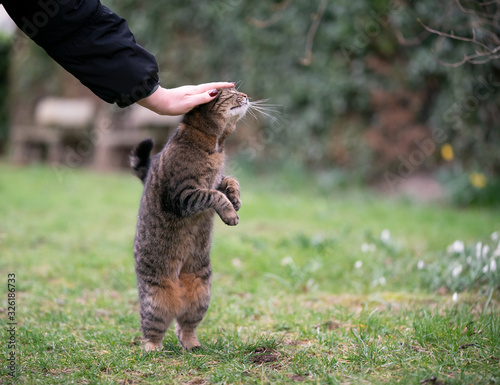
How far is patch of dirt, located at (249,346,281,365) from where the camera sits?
259cm

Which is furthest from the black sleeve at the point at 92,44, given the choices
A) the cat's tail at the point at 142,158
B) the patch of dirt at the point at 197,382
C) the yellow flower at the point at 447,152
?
the yellow flower at the point at 447,152

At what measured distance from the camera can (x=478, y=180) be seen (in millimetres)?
7281

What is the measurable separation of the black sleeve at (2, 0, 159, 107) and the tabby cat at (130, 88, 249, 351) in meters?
0.43

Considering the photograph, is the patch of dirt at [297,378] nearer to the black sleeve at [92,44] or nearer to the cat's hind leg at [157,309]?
the cat's hind leg at [157,309]

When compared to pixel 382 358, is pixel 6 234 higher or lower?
higher

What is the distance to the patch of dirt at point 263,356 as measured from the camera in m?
2.59

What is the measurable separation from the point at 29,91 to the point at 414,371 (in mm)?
12230

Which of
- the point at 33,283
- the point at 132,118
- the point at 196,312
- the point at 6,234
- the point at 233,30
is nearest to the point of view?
the point at 196,312

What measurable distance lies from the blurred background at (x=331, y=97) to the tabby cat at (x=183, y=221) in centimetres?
366

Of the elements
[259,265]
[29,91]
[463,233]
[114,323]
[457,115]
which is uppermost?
[29,91]

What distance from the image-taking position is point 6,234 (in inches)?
215

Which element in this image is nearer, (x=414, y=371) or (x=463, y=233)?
(x=414, y=371)

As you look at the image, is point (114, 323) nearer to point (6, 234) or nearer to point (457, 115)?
point (6, 234)

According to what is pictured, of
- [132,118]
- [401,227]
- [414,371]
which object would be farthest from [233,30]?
[414,371]
